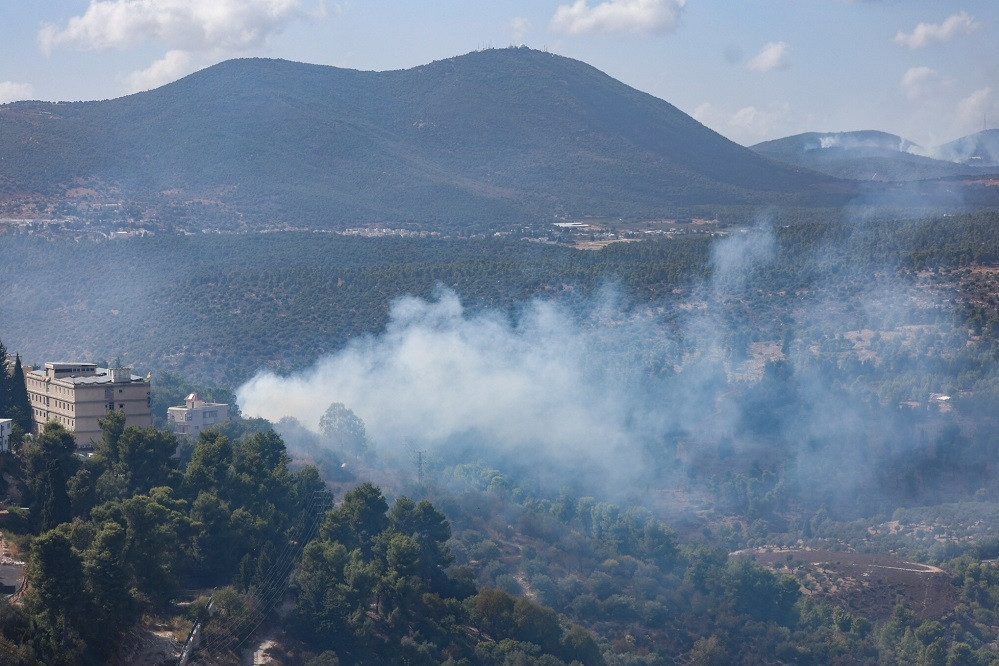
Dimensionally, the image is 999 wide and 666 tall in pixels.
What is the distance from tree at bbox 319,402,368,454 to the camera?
75500mm

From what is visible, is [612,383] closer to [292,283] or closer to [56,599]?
[292,283]

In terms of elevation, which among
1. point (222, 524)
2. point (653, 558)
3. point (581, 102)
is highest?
point (581, 102)

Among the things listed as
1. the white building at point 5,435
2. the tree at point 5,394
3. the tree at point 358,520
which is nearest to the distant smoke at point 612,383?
the tree at point 5,394

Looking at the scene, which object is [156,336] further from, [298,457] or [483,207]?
[483,207]

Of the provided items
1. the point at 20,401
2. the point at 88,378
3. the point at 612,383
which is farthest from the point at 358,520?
the point at 612,383

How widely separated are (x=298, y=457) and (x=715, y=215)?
87268 millimetres

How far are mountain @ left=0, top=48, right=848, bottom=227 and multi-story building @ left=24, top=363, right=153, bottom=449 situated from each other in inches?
2672

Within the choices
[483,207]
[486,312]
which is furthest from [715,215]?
[486,312]

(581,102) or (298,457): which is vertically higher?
(581,102)

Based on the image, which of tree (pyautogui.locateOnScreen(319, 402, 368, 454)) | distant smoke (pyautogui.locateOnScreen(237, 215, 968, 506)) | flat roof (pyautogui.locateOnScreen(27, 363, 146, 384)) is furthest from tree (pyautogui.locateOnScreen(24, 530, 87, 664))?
distant smoke (pyautogui.locateOnScreen(237, 215, 968, 506))

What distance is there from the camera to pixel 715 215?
148 metres

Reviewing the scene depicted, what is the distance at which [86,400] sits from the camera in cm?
5631

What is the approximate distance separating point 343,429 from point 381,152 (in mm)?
88433

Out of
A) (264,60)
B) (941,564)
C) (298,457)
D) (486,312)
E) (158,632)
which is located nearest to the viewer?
(158,632)
